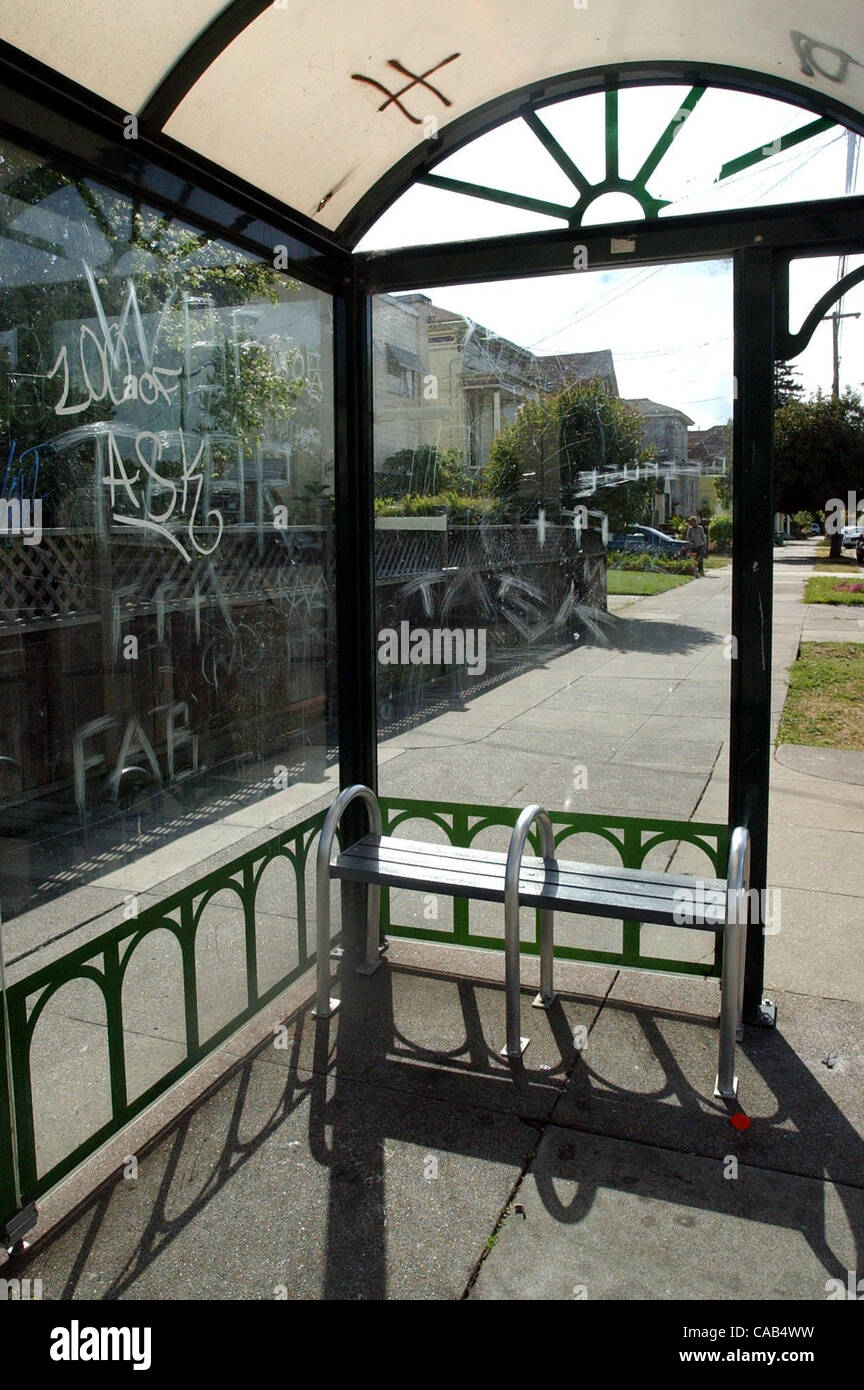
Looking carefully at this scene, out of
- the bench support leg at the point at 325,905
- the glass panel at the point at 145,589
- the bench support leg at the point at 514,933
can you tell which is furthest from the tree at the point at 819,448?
the bench support leg at the point at 514,933

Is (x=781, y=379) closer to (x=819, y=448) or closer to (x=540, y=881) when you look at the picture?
(x=540, y=881)

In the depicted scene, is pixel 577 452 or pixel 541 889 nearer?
pixel 541 889

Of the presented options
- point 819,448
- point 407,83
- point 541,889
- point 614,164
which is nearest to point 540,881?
point 541,889

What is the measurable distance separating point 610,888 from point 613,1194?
38.4 inches

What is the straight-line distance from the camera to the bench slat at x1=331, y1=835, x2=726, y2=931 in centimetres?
332

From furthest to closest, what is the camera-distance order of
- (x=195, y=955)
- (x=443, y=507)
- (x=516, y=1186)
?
1. (x=443, y=507)
2. (x=195, y=955)
3. (x=516, y=1186)

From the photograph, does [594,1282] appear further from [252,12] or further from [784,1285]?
[252,12]

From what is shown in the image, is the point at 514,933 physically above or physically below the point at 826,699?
above

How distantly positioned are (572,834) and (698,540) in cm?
123

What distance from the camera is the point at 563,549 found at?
3936mm

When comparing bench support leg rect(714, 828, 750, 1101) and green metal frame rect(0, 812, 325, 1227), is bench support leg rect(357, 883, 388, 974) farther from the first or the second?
bench support leg rect(714, 828, 750, 1101)

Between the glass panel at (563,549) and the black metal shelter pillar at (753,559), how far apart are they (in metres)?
0.10

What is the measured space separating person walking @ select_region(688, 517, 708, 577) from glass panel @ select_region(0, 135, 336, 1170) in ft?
4.41
